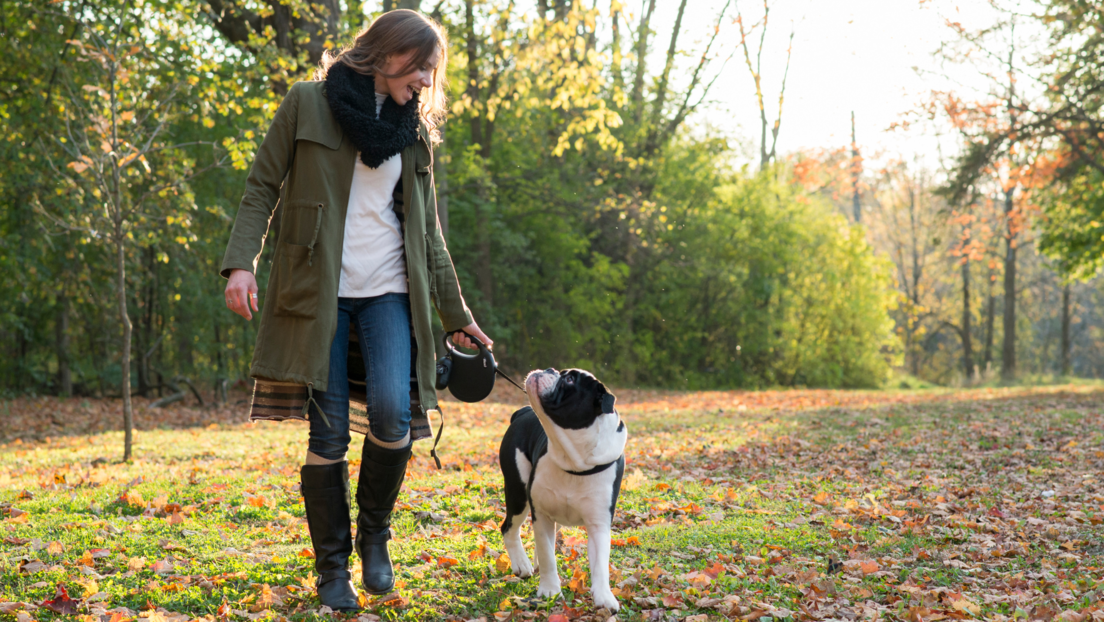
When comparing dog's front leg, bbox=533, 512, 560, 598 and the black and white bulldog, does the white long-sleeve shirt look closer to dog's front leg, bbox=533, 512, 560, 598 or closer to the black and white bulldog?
the black and white bulldog

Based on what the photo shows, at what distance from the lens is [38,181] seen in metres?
10.5

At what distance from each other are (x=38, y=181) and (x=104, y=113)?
378 centimetres

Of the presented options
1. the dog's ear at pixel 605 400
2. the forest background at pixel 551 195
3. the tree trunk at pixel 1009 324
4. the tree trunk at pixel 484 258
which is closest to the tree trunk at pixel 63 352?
the forest background at pixel 551 195

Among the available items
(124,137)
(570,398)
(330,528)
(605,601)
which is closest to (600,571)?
(605,601)

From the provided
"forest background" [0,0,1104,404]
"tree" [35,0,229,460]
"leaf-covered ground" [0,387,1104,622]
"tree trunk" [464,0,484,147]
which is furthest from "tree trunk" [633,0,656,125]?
"leaf-covered ground" [0,387,1104,622]

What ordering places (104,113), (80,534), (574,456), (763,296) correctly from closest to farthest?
(574,456) → (80,534) → (104,113) → (763,296)

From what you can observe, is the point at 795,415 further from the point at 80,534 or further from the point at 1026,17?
the point at 80,534

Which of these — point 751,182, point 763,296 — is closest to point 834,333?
point 763,296

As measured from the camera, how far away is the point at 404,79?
2855mm

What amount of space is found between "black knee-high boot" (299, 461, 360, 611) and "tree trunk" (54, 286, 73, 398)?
12.0 m

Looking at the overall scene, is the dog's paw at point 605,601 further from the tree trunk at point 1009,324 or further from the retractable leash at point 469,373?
the tree trunk at point 1009,324

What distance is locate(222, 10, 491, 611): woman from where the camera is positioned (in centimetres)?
272

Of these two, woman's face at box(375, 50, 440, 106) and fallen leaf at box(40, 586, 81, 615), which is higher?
woman's face at box(375, 50, 440, 106)

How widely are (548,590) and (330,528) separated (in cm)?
87
